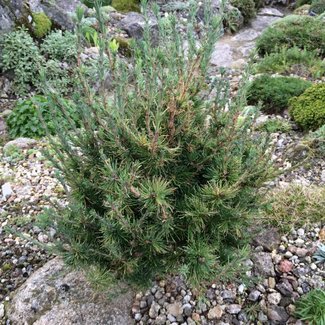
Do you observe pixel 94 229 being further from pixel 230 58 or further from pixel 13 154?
pixel 230 58

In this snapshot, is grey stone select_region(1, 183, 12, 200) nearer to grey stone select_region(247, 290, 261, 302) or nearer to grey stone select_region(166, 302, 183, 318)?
grey stone select_region(166, 302, 183, 318)

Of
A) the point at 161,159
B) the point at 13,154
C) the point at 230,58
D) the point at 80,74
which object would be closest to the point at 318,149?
the point at 161,159

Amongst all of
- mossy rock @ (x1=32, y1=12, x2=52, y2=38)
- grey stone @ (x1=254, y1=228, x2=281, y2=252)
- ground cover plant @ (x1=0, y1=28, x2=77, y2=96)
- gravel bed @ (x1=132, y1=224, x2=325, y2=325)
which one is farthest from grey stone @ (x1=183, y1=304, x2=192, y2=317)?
mossy rock @ (x1=32, y1=12, x2=52, y2=38)

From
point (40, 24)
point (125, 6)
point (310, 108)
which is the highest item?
point (40, 24)

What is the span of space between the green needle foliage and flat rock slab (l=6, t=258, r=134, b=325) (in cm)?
38

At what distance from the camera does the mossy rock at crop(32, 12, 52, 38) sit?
21.3ft

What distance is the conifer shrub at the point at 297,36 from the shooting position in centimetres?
756

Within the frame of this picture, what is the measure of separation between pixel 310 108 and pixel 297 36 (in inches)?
155

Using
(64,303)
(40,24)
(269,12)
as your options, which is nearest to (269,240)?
(64,303)

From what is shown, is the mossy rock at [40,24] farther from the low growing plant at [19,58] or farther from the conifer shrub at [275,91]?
the conifer shrub at [275,91]

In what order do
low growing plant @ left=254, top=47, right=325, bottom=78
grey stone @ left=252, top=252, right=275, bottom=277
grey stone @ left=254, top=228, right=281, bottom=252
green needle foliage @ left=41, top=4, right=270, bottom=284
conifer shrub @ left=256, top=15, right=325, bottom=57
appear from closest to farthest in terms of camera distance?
1. green needle foliage @ left=41, top=4, right=270, bottom=284
2. grey stone @ left=252, top=252, right=275, bottom=277
3. grey stone @ left=254, top=228, right=281, bottom=252
4. low growing plant @ left=254, top=47, right=325, bottom=78
5. conifer shrub @ left=256, top=15, right=325, bottom=57

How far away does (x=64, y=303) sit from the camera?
91.8 inches

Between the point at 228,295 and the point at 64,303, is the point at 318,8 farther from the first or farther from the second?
the point at 64,303

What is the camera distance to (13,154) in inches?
166
